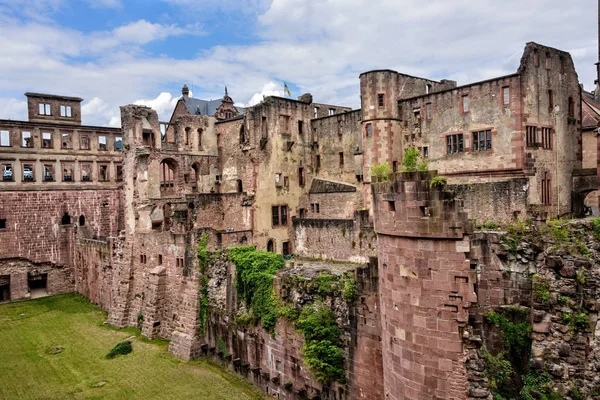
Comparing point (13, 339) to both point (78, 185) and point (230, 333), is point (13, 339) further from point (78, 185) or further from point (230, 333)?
point (78, 185)

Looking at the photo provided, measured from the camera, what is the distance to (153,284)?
25.1 metres

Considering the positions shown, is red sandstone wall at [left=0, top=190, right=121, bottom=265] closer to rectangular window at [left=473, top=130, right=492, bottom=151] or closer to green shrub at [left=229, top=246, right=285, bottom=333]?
green shrub at [left=229, top=246, right=285, bottom=333]

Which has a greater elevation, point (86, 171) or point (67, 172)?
point (86, 171)

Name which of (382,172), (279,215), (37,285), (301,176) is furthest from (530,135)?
(37,285)

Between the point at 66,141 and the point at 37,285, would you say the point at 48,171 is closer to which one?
the point at 66,141

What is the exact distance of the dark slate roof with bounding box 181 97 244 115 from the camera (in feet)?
199

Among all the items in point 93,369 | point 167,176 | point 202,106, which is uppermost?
point 202,106

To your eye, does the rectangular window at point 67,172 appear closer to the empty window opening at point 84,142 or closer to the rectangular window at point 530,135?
the empty window opening at point 84,142

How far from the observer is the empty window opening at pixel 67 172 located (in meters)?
38.4

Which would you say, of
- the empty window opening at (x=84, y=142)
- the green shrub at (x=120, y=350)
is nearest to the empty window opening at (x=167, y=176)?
the empty window opening at (x=84, y=142)

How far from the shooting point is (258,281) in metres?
17.8

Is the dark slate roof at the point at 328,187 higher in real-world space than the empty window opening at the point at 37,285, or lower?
higher

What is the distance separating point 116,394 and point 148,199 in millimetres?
13683

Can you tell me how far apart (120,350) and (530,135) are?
912 inches
